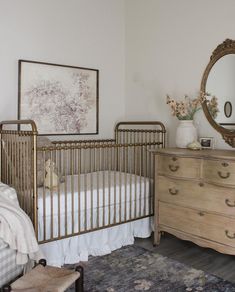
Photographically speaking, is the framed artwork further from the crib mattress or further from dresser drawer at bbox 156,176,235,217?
the crib mattress

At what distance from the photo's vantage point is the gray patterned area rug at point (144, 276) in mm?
2225

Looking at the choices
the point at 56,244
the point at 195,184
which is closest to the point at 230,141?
the point at 195,184

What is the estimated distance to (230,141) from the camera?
292 cm

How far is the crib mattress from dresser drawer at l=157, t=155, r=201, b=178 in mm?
1441

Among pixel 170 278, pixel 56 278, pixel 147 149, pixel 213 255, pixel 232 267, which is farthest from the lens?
pixel 147 149

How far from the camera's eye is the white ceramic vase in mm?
3068

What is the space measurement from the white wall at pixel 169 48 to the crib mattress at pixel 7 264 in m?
2.02

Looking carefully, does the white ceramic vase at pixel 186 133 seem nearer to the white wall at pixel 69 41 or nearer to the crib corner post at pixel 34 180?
the white wall at pixel 69 41

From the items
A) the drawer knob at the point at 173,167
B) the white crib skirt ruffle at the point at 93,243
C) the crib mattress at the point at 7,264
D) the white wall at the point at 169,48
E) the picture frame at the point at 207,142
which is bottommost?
the white crib skirt ruffle at the point at 93,243

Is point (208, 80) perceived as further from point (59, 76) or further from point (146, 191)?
point (59, 76)

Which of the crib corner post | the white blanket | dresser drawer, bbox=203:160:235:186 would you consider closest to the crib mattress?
the white blanket

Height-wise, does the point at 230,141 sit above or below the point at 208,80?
below

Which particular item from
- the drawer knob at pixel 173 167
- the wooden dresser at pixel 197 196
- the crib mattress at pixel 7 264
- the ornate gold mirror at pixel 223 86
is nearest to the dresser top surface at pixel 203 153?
the wooden dresser at pixel 197 196

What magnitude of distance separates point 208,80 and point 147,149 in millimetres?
896
